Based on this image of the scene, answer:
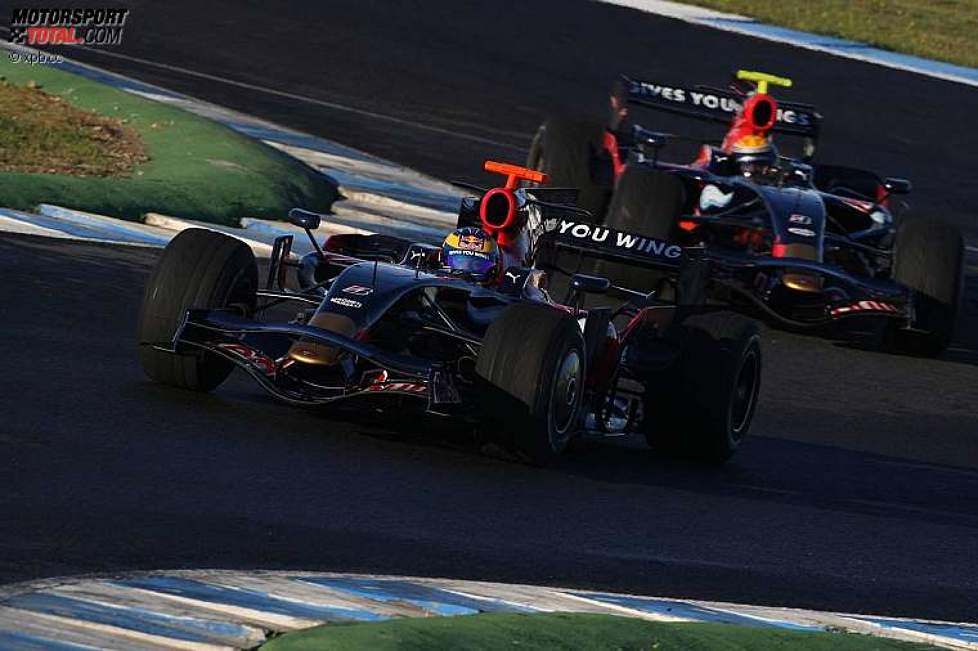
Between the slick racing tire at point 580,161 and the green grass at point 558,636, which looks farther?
the slick racing tire at point 580,161

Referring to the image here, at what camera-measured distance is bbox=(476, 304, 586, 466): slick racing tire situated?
8.55m

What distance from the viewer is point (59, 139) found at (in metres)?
16.1

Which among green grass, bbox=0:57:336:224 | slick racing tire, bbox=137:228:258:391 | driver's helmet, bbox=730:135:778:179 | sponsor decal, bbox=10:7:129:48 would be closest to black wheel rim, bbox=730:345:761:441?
slick racing tire, bbox=137:228:258:391

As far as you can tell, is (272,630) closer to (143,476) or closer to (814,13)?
(143,476)

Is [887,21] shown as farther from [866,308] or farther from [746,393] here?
[746,393]

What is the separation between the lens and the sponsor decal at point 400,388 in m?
8.58

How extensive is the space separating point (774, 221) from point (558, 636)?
28.4ft

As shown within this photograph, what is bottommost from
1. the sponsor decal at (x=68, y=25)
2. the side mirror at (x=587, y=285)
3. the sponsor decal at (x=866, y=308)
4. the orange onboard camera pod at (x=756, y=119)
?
the side mirror at (x=587, y=285)

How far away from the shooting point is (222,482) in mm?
7699

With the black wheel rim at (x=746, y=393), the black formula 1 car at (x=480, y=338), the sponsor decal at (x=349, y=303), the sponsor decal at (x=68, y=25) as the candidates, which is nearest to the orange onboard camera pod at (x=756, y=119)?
the black formula 1 car at (x=480, y=338)

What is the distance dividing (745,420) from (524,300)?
1.38 m

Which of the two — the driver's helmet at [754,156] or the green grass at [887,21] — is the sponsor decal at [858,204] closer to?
the driver's helmet at [754,156]

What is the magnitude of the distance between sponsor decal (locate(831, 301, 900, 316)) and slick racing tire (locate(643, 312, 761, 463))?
3758mm

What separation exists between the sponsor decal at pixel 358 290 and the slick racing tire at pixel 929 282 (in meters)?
5.78
